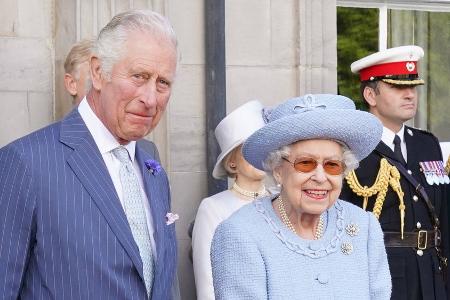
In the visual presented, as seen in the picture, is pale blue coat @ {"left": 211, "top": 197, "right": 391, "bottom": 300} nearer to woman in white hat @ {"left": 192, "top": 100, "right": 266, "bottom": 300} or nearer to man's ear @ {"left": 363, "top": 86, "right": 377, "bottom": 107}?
woman in white hat @ {"left": 192, "top": 100, "right": 266, "bottom": 300}

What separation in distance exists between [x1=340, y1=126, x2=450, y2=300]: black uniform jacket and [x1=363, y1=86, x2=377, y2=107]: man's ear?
26cm

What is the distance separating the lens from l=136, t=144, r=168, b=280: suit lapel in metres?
3.62

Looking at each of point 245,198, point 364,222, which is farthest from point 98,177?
point 245,198

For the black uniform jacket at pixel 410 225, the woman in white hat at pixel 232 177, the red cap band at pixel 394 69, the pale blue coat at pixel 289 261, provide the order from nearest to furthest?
1. the pale blue coat at pixel 289 261
2. the woman in white hat at pixel 232 177
3. the black uniform jacket at pixel 410 225
4. the red cap band at pixel 394 69

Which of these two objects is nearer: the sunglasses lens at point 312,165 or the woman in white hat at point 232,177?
the sunglasses lens at point 312,165

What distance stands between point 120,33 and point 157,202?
1.88ft

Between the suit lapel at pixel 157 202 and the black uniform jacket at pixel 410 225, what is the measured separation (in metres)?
2.21

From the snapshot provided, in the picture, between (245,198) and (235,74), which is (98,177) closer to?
(245,198)

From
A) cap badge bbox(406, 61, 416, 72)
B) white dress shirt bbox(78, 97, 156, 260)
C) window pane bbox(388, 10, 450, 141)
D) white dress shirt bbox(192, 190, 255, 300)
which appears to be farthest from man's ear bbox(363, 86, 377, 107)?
white dress shirt bbox(78, 97, 156, 260)

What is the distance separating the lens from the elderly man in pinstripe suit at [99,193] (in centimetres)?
338

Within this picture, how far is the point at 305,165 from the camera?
3850 millimetres

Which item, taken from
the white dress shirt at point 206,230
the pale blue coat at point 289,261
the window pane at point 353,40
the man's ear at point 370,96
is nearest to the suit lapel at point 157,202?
the pale blue coat at point 289,261

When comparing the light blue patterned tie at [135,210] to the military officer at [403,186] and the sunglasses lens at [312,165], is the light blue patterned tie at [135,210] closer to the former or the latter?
the sunglasses lens at [312,165]

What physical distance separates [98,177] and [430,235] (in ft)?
9.52
